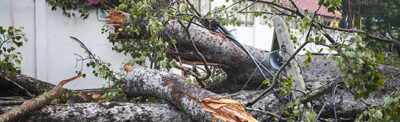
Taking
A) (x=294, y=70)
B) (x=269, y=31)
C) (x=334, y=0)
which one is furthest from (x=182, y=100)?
(x=269, y=31)

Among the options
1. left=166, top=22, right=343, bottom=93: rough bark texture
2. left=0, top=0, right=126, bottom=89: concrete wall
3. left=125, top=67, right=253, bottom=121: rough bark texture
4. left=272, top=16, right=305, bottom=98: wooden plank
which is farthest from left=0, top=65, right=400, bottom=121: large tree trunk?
left=0, top=0, right=126, bottom=89: concrete wall

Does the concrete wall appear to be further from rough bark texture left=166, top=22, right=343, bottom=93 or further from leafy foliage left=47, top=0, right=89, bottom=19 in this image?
rough bark texture left=166, top=22, right=343, bottom=93

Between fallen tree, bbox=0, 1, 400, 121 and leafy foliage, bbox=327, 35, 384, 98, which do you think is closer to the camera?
leafy foliage, bbox=327, 35, 384, 98

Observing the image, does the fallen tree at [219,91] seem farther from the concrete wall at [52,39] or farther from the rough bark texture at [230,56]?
the concrete wall at [52,39]

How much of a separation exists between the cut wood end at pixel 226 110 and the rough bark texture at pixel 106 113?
289 mm

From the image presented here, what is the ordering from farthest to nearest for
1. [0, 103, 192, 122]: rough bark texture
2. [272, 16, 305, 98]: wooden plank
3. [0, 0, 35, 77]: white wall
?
[0, 0, 35, 77]: white wall
[272, 16, 305, 98]: wooden plank
[0, 103, 192, 122]: rough bark texture

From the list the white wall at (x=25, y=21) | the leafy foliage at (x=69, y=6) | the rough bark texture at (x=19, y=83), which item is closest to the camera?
the rough bark texture at (x=19, y=83)

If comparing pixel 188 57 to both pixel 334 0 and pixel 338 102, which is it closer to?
pixel 338 102

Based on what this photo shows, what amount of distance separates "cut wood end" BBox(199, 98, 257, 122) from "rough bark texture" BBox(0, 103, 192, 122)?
289 mm

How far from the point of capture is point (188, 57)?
3447 mm

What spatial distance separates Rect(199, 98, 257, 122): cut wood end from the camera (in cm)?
186

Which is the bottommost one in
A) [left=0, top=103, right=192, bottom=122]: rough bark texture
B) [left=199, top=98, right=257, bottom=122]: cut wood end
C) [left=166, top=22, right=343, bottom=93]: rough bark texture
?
[left=0, top=103, right=192, bottom=122]: rough bark texture

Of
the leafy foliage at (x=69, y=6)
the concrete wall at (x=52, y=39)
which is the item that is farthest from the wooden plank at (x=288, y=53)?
the leafy foliage at (x=69, y=6)

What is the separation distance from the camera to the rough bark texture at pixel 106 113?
1.97m
